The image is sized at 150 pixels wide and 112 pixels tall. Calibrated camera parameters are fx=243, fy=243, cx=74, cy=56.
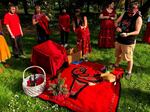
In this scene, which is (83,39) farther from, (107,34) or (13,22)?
(13,22)

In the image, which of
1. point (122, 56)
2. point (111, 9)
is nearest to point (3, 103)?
point (122, 56)

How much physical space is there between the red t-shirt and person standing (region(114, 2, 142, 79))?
352 centimetres

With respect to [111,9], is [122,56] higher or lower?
lower

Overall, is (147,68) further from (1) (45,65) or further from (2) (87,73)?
(1) (45,65)

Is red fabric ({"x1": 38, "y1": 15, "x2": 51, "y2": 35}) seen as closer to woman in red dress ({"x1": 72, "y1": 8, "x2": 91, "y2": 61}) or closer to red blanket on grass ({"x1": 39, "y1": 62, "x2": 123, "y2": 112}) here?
woman in red dress ({"x1": 72, "y1": 8, "x2": 91, "y2": 61})

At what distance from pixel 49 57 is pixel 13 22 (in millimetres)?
2103

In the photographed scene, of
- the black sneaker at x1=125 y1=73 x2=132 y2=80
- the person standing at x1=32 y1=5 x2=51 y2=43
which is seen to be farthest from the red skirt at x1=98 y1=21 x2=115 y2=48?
the black sneaker at x1=125 y1=73 x2=132 y2=80

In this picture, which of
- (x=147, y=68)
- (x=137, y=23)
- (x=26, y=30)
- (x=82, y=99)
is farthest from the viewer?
(x=26, y=30)

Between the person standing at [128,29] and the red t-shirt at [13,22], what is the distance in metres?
3.52

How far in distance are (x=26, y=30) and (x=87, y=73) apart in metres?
7.39

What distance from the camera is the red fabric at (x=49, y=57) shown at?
7.26 m

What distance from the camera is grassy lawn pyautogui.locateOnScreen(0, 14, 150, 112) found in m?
6.08

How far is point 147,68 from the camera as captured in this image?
8.26m

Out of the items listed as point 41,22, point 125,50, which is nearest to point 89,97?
point 125,50
